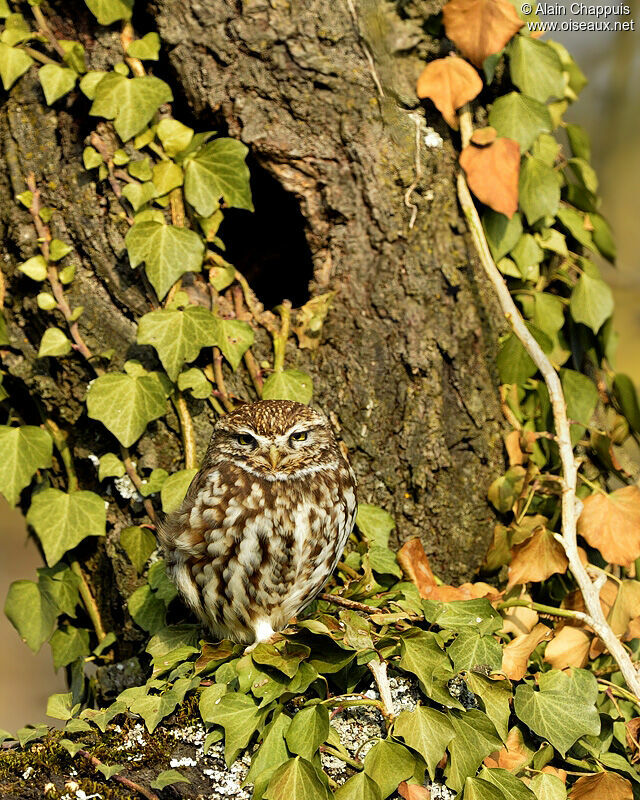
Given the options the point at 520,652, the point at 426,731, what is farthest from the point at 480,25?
the point at 426,731

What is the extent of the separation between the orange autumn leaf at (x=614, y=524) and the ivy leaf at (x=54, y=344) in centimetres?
193

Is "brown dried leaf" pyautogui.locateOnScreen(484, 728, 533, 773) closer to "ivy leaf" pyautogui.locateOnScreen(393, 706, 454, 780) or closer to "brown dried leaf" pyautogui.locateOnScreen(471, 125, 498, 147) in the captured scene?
"ivy leaf" pyautogui.locateOnScreen(393, 706, 454, 780)

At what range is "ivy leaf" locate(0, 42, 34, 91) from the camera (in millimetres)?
3180

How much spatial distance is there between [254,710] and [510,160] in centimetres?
220

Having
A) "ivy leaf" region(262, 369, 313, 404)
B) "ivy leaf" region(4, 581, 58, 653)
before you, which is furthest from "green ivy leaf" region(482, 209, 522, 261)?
"ivy leaf" region(4, 581, 58, 653)

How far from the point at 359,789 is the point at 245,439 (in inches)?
44.0

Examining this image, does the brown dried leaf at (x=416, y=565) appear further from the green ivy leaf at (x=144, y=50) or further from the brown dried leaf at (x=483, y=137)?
the green ivy leaf at (x=144, y=50)

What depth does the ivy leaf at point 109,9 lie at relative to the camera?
311 centimetres

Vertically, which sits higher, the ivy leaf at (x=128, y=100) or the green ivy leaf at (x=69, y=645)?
the ivy leaf at (x=128, y=100)

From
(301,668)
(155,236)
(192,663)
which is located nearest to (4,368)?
(155,236)

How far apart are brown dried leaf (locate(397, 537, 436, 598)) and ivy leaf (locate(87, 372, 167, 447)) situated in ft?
3.21

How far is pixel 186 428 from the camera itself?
10.3ft

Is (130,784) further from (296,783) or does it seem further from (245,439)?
(245,439)

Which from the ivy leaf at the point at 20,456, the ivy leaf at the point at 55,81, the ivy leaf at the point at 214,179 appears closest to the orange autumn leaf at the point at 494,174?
the ivy leaf at the point at 214,179
